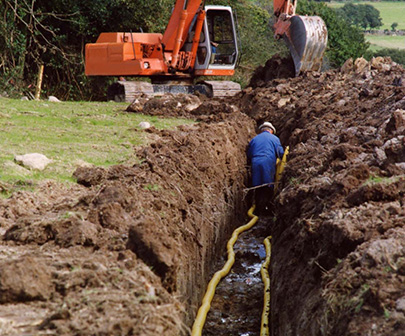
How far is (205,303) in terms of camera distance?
6285mm

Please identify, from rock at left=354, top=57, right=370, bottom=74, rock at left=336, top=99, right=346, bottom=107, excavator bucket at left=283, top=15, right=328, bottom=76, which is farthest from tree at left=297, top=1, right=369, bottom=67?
rock at left=336, top=99, right=346, bottom=107

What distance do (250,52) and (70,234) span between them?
26440mm

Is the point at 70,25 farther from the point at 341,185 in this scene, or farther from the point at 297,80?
the point at 341,185

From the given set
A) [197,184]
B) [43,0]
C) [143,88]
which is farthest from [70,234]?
[43,0]

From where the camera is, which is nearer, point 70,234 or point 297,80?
point 70,234

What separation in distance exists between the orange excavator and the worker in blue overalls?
5.32 m

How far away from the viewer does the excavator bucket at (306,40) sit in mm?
15672

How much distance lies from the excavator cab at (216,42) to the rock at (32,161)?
34.9 ft

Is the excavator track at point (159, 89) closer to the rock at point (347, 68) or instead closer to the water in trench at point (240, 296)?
the rock at point (347, 68)

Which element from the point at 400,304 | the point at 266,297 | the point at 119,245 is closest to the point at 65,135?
the point at 266,297

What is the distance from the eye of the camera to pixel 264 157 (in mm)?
11211

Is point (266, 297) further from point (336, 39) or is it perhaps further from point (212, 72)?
point (336, 39)

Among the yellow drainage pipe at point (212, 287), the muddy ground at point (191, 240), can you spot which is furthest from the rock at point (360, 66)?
the yellow drainage pipe at point (212, 287)

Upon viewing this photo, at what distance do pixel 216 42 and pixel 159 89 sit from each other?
2.80 meters
